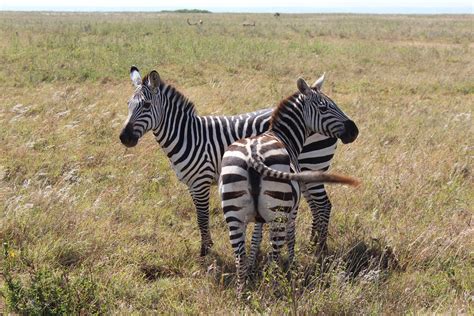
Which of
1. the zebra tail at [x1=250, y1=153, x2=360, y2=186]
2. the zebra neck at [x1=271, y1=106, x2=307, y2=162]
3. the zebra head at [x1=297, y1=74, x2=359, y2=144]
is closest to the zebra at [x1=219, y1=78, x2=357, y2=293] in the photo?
the zebra tail at [x1=250, y1=153, x2=360, y2=186]

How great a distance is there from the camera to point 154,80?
5.34m

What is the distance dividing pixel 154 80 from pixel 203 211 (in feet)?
5.14

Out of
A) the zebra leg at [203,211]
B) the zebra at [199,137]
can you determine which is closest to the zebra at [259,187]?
the zebra leg at [203,211]

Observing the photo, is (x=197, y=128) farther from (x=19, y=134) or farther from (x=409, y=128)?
(x=409, y=128)

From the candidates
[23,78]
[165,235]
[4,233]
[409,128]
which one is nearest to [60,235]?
[4,233]

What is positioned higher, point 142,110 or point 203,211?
point 142,110

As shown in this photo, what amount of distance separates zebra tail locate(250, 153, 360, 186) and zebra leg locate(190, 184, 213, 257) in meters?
1.34

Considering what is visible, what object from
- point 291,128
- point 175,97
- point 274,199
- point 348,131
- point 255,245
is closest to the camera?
point 274,199

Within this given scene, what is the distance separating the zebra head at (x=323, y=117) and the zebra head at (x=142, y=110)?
1606mm

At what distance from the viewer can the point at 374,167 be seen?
759cm

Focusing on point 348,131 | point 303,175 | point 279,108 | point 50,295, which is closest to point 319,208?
point 348,131

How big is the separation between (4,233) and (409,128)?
7874 millimetres

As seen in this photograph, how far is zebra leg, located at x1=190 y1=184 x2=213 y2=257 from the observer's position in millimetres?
5285

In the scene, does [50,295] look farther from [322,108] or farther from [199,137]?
[322,108]
